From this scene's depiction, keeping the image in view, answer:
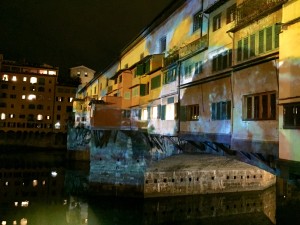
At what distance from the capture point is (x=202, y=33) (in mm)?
23453

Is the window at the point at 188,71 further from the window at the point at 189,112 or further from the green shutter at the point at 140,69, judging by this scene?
the green shutter at the point at 140,69

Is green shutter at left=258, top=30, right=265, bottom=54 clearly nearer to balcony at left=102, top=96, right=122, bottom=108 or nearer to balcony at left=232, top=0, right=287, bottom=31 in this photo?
balcony at left=232, top=0, right=287, bottom=31

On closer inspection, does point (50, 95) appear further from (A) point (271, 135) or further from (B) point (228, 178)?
(A) point (271, 135)

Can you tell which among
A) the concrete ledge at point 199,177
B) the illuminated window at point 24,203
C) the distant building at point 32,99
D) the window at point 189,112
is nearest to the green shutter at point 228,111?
the window at point 189,112

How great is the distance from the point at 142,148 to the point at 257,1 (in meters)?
16.4

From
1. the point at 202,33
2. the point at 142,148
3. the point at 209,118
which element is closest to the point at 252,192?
the point at 142,148

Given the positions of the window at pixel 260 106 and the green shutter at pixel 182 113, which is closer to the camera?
the window at pixel 260 106

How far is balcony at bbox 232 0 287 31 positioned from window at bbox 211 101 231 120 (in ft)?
14.4

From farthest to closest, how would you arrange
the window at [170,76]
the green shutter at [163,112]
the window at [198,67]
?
the green shutter at [163,112]
the window at [170,76]
the window at [198,67]

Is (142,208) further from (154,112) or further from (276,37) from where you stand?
(276,37)

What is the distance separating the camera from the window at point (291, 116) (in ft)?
41.9

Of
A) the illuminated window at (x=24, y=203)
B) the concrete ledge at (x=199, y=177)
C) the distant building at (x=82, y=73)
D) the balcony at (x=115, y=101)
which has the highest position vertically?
the distant building at (x=82, y=73)

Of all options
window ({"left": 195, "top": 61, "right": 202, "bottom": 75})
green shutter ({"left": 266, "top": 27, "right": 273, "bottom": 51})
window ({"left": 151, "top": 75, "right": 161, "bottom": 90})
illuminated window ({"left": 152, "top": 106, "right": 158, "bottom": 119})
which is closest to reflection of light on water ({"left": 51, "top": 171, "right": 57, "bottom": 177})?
illuminated window ({"left": 152, "top": 106, "right": 158, "bottom": 119})

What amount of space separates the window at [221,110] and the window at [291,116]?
16.5 feet
